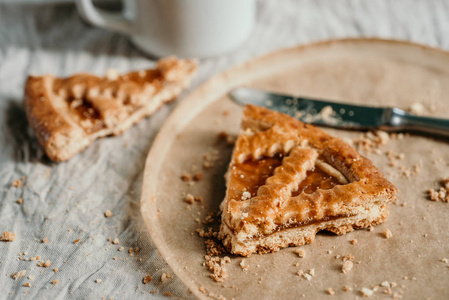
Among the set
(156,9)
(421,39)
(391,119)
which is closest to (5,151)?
(156,9)

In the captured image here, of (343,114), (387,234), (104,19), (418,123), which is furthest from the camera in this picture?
(104,19)

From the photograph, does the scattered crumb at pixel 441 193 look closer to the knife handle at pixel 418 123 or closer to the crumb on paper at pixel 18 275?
the knife handle at pixel 418 123

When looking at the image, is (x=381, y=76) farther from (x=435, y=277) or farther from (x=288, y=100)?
(x=435, y=277)

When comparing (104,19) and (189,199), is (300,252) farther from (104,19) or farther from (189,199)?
(104,19)

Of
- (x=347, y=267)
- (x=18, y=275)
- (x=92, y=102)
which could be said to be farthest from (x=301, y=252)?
(x=92, y=102)

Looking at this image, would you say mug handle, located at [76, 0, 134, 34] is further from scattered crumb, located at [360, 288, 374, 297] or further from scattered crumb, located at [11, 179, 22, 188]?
scattered crumb, located at [360, 288, 374, 297]

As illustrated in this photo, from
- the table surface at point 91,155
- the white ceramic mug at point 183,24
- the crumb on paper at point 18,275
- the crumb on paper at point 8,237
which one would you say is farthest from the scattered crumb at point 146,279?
the white ceramic mug at point 183,24
